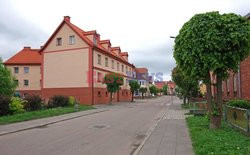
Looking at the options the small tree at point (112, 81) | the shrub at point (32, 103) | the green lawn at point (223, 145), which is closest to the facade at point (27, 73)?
the small tree at point (112, 81)

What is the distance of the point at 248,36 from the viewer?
9352 millimetres

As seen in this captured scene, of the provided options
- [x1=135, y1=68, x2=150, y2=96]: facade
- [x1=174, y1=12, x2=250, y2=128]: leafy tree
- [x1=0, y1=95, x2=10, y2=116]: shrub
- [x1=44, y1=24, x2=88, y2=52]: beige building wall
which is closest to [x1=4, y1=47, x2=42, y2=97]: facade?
[x1=44, y1=24, x2=88, y2=52]: beige building wall

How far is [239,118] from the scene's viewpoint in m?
9.45

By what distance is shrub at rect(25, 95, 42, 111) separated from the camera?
769 inches

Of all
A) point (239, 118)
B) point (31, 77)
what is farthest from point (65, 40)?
point (239, 118)

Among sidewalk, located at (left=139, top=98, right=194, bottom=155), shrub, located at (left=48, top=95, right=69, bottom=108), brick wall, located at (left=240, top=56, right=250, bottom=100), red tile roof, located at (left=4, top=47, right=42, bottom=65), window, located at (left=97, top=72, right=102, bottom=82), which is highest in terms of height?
red tile roof, located at (left=4, top=47, right=42, bottom=65)

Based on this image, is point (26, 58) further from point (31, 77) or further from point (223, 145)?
point (223, 145)

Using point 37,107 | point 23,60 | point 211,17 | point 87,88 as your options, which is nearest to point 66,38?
point 87,88

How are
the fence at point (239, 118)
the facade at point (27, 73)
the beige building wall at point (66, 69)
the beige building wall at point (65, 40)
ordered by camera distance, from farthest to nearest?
the facade at point (27, 73), the beige building wall at point (65, 40), the beige building wall at point (66, 69), the fence at point (239, 118)

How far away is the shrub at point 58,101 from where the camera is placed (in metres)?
24.3

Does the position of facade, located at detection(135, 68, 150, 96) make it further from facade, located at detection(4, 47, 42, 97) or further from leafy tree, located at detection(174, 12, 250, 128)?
leafy tree, located at detection(174, 12, 250, 128)

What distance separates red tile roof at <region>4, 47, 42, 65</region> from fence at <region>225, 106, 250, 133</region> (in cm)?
4555

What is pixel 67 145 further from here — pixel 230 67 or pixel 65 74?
pixel 65 74

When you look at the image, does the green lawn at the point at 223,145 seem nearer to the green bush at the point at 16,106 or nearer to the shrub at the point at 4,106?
the shrub at the point at 4,106
